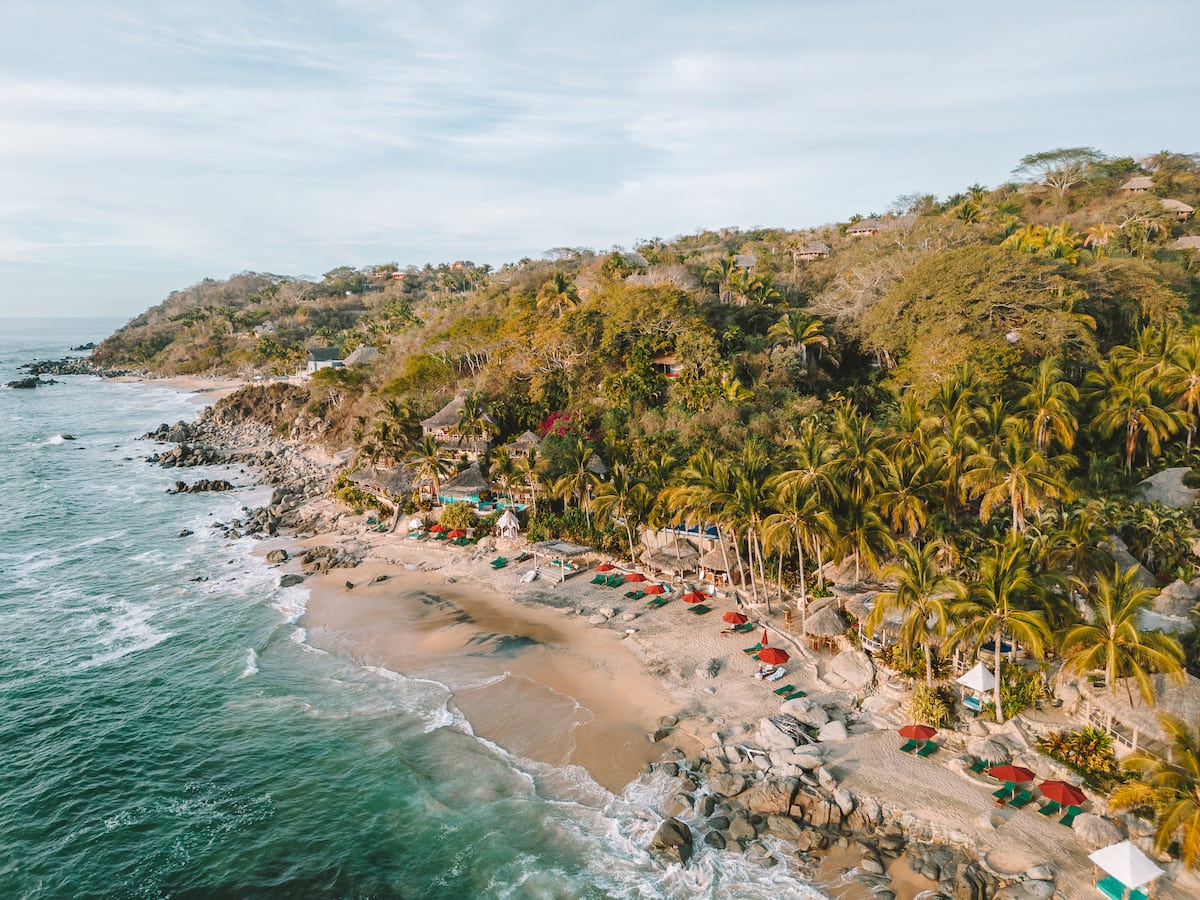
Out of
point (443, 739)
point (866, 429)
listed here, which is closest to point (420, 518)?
point (443, 739)

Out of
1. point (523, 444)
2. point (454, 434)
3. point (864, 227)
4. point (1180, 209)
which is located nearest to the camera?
point (523, 444)

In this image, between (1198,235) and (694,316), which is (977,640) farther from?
(1198,235)

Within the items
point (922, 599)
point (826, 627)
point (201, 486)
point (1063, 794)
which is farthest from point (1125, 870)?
point (201, 486)

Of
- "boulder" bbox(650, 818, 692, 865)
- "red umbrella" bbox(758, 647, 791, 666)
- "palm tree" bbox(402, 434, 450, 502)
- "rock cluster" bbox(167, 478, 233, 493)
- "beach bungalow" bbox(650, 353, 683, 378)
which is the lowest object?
"boulder" bbox(650, 818, 692, 865)

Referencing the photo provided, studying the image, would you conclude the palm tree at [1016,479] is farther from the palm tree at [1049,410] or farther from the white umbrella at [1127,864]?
the white umbrella at [1127,864]

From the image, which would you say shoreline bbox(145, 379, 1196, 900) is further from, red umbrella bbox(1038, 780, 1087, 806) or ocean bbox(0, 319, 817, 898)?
ocean bbox(0, 319, 817, 898)

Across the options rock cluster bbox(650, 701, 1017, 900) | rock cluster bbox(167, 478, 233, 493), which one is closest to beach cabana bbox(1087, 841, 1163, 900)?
rock cluster bbox(650, 701, 1017, 900)

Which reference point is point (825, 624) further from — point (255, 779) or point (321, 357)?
point (321, 357)
